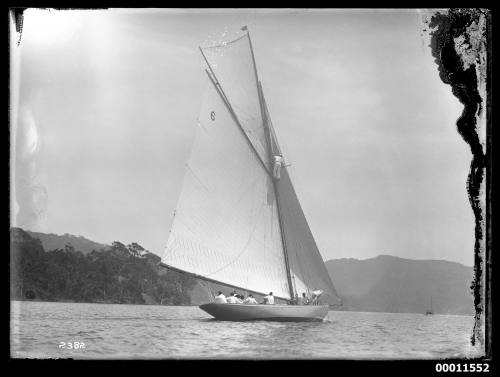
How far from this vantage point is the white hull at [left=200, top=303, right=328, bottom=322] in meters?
23.3

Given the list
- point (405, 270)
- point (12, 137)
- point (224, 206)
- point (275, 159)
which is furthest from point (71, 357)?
point (275, 159)

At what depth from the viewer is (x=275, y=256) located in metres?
23.4

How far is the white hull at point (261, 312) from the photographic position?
23.3 metres

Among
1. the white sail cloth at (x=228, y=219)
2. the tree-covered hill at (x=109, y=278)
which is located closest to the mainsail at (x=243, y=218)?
the white sail cloth at (x=228, y=219)

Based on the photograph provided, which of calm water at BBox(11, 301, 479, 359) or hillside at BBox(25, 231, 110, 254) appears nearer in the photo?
calm water at BBox(11, 301, 479, 359)

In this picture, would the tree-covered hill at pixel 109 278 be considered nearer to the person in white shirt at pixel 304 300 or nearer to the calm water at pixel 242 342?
the person in white shirt at pixel 304 300

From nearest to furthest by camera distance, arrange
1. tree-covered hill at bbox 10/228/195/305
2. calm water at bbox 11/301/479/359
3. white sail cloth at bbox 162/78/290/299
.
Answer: calm water at bbox 11/301/479/359, white sail cloth at bbox 162/78/290/299, tree-covered hill at bbox 10/228/195/305

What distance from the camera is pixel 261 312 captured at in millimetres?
23297

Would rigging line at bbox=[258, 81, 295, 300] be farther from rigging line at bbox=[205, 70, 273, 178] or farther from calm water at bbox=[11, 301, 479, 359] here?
calm water at bbox=[11, 301, 479, 359]

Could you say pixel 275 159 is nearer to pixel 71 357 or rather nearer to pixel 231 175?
pixel 231 175

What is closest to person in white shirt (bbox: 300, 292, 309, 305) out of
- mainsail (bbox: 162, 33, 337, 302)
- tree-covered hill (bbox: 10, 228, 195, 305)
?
mainsail (bbox: 162, 33, 337, 302)

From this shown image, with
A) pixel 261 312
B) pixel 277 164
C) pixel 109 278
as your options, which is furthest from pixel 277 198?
pixel 109 278

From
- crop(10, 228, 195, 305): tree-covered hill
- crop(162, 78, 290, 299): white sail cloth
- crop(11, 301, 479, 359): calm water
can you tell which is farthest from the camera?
crop(10, 228, 195, 305): tree-covered hill
